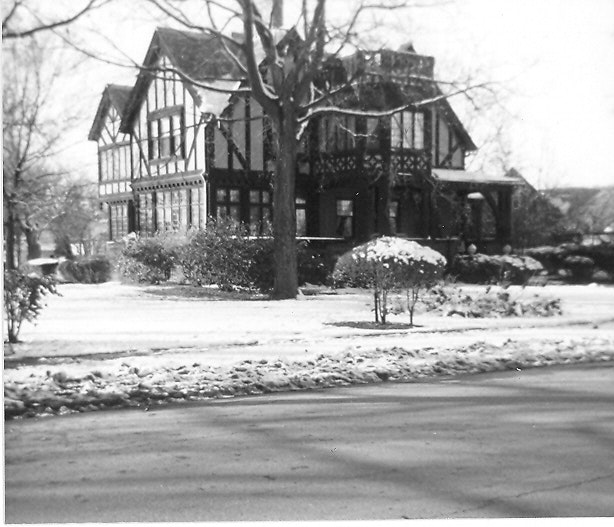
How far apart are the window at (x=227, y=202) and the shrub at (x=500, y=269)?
1.36 metres

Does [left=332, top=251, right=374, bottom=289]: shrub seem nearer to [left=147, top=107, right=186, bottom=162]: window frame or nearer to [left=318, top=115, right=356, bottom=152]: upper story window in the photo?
[left=318, top=115, right=356, bottom=152]: upper story window

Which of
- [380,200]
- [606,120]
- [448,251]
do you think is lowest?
[448,251]

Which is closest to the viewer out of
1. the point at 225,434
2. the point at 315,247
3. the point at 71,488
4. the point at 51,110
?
the point at 71,488

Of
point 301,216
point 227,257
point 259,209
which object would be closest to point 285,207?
point 301,216

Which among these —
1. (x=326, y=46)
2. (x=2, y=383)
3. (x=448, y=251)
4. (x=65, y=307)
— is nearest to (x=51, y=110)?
(x=65, y=307)

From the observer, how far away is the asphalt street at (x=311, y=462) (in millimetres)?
2691

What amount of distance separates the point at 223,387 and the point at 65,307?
35.7 inches

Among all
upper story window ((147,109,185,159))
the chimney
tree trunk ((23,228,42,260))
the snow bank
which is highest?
the chimney

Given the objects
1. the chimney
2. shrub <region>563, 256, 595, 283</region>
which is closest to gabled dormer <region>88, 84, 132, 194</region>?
the chimney

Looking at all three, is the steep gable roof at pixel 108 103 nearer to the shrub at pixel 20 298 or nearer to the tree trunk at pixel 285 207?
the shrub at pixel 20 298

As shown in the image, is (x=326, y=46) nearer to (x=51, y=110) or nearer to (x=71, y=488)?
(x=51, y=110)

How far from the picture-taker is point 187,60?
404cm

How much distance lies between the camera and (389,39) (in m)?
4.32

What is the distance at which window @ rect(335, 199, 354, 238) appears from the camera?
4229mm
